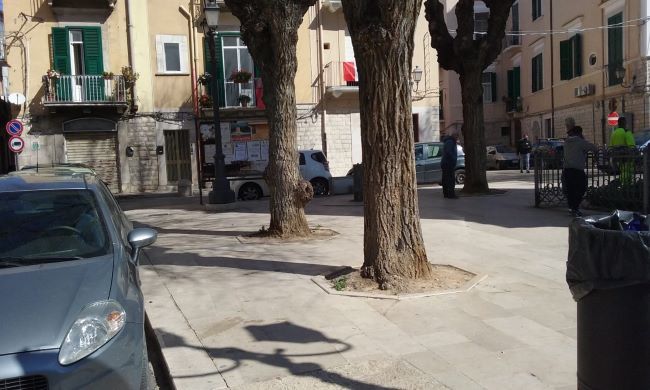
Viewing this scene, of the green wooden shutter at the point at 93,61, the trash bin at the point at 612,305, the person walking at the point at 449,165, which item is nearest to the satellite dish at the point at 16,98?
the green wooden shutter at the point at 93,61

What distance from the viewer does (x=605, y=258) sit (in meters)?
2.93

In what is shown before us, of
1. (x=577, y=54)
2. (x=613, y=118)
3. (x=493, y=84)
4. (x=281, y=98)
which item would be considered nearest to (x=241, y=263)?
(x=281, y=98)

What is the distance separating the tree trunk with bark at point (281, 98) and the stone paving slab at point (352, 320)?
76cm

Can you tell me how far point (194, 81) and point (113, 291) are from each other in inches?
906

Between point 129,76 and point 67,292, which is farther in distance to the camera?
point 129,76

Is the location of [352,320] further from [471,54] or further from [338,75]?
[338,75]

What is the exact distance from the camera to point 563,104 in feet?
104

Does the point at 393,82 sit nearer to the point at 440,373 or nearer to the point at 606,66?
the point at 440,373

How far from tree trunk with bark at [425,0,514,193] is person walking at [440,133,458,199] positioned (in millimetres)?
695

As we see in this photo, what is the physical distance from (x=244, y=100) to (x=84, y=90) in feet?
21.2

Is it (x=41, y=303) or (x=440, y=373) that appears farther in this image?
(x=440, y=373)

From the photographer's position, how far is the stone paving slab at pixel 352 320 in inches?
165

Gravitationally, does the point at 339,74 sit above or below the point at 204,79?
above

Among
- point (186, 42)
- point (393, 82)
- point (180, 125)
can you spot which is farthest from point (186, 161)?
point (393, 82)
